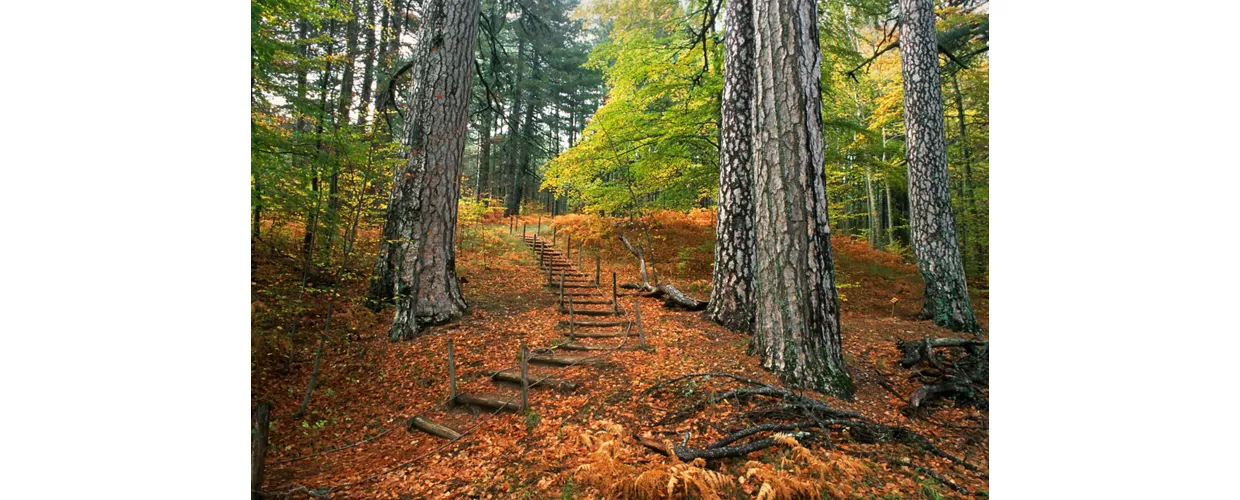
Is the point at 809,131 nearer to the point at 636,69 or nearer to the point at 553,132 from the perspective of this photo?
the point at 636,69

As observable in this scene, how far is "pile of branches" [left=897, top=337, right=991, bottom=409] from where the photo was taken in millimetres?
2941

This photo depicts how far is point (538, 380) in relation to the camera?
3.76 metres

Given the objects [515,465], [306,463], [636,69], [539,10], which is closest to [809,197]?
[515,465]

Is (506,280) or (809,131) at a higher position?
(809,131)

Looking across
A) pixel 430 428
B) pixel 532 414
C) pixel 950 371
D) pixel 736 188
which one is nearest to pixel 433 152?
pixel 430 428

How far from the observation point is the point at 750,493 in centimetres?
178

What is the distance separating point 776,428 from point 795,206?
1.50m

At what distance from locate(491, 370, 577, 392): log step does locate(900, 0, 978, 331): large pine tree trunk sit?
512 centimetres

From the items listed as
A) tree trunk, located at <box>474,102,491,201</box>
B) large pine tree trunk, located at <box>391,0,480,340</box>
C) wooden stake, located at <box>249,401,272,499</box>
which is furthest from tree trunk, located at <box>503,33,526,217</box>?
wooden stake, located at <box>249,401,272,499</box>

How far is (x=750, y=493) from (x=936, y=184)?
232 inches

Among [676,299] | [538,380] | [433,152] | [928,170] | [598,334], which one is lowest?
[538,380]

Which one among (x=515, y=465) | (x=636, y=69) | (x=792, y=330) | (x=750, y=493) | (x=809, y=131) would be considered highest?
(x=636, y=69)

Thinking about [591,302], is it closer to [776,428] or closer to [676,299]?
[676,299]

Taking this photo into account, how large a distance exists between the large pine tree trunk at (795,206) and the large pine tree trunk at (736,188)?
168 cm
